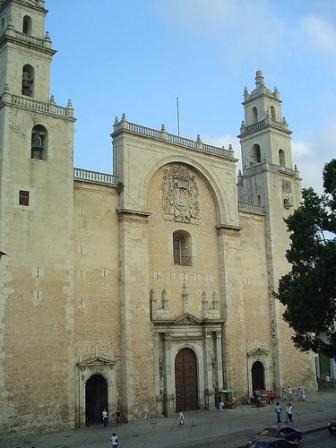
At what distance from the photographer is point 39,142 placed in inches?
1112

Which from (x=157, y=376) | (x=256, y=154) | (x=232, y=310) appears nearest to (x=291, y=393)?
(x=232, y=310)

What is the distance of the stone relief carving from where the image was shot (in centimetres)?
3428

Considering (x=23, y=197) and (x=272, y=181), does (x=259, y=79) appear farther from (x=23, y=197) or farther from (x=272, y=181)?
(x=23, y=197)

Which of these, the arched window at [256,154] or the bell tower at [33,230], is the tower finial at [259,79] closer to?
the arched window at [256,154]

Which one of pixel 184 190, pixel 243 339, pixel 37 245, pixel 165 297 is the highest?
pixel 184 190

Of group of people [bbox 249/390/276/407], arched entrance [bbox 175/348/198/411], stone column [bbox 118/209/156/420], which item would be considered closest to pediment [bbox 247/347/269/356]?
group of people [bbox 249/390/276/407]

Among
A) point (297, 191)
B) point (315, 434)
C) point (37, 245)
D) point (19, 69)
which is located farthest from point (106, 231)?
point (297, 191)

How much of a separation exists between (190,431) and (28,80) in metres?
20.9

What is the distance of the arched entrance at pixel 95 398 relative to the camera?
94.4 feet

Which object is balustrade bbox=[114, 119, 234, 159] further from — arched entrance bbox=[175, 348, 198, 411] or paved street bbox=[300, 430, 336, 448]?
paved street bbox=[300, 430, 336, 448]

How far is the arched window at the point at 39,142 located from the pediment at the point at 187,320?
499 inches

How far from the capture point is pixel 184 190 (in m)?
35.4

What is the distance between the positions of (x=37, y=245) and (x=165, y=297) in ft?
30.1

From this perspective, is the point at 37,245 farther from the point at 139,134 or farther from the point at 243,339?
the point at 243,339
